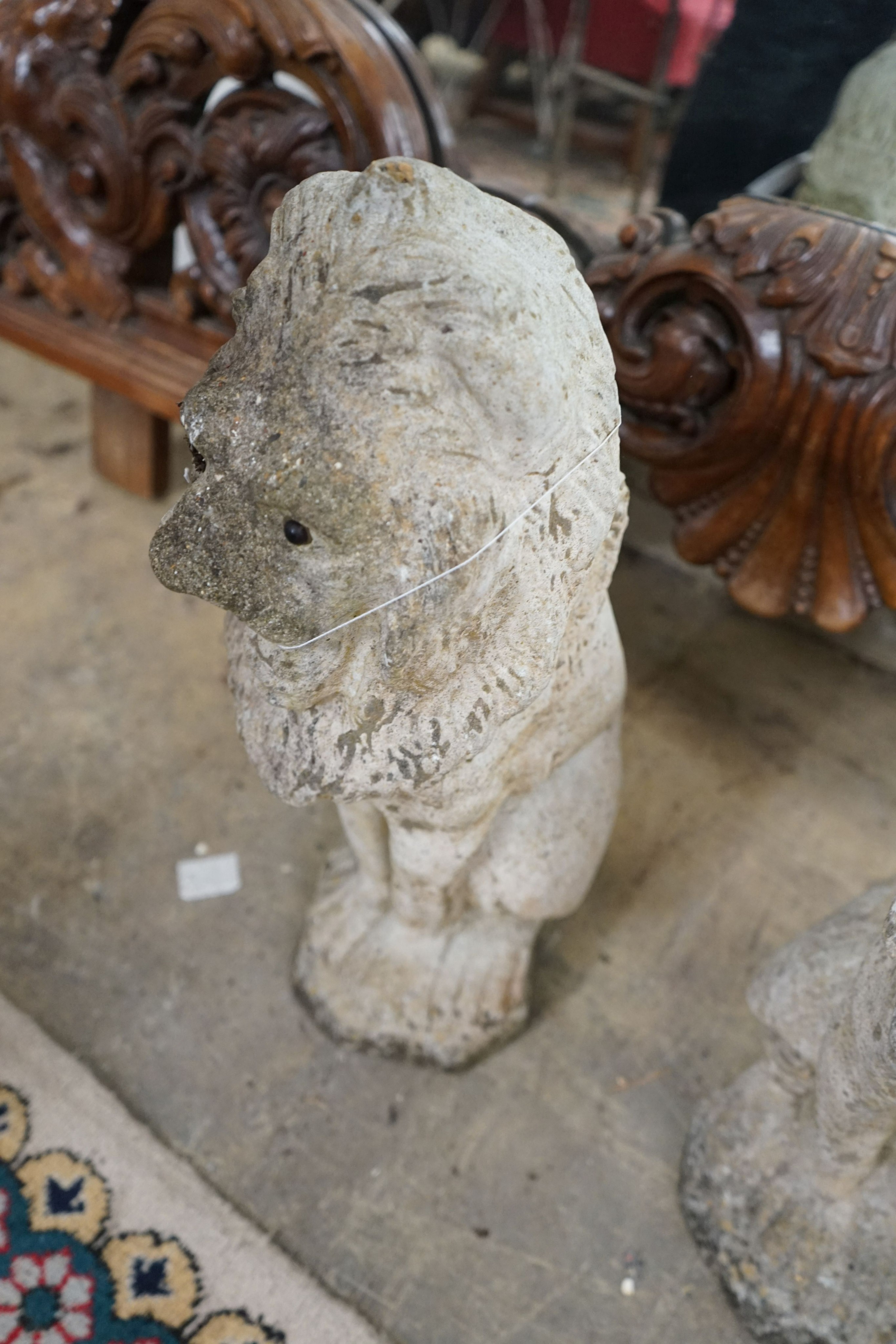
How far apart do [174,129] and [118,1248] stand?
155 cm

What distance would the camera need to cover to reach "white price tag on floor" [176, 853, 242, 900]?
4.93 ft

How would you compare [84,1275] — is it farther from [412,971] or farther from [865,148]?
[865,148]

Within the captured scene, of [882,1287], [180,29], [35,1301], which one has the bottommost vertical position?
[35,1301]

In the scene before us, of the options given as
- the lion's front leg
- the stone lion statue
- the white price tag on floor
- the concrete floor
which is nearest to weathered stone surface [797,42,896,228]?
the concrete floor

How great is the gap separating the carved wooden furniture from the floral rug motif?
1.04 m

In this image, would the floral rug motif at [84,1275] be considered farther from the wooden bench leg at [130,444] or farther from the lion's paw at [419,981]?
the wooden bench leg at [130,444]

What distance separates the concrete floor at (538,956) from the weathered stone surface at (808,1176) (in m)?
0.07

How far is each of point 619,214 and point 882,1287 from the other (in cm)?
193

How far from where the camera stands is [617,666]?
1138 mm

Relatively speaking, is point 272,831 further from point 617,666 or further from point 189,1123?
point 617,666

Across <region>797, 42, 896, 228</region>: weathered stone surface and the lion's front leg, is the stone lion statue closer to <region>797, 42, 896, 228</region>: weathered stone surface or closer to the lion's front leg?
the lion's front leg

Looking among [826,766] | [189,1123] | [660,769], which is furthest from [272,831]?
[826,766]

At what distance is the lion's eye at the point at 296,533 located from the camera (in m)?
0.77

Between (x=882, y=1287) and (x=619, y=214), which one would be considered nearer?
(x=882, y=1287)
